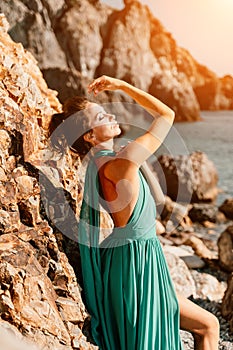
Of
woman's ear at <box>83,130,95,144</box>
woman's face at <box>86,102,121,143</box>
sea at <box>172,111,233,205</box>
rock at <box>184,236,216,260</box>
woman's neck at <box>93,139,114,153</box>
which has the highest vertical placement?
woman's face at <box>86,102,121,143</box>

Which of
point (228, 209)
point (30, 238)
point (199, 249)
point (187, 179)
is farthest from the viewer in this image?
point (187, 179)

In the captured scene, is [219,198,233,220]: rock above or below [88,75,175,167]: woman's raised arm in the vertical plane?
below

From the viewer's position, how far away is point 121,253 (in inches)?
132

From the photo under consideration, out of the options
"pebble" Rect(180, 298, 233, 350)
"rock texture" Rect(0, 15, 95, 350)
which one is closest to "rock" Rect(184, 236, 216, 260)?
"pebble" Rect(180, 298, 233, 350)

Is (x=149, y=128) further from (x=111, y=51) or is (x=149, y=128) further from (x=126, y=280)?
(x=111, y=51)

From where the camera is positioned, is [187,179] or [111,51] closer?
[187,179]

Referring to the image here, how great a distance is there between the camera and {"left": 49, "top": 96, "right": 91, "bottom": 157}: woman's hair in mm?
3432

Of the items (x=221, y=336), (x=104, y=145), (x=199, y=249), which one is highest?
(x=104, y=145)

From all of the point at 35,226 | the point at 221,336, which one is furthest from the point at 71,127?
the point at 221,336

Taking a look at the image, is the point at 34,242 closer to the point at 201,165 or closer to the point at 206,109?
the point at 201,165

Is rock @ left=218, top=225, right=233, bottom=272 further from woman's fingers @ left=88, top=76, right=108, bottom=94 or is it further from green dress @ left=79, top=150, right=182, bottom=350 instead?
woman's fingers @ left=88, top=76, right=108, bottom=94

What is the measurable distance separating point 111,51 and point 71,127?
212 ft

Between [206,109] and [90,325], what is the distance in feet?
297

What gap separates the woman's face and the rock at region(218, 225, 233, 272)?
19.3 feet
